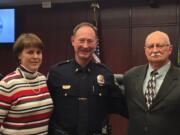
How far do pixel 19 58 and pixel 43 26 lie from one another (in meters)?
4.01

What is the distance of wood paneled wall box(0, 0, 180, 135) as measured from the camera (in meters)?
5.73

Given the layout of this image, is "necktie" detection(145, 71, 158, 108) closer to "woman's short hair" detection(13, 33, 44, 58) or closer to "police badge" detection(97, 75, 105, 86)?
"police badge" detection(97, 75, 105, 86)

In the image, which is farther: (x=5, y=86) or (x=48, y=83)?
(x=48, y=83)

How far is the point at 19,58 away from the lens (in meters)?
2.51

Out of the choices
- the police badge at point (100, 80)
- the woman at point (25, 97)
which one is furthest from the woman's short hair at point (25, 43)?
the police badge at point (100, 80)

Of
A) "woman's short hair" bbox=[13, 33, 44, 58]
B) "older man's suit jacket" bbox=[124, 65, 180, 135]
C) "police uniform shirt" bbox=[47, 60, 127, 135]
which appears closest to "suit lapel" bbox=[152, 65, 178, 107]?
"older man's suit jacket" bbox=[124, 65, 180, 135]

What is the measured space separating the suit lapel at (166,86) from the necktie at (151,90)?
41mm

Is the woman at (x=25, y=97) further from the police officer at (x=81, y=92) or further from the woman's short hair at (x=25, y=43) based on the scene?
the police officer at (x=81, y=92)

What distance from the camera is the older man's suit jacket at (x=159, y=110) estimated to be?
2496 mm

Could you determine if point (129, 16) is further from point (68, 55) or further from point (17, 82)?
point (17, 82)

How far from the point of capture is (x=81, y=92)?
2.62 meters

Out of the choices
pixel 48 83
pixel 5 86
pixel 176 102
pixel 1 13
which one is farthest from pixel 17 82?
pixel 1 13

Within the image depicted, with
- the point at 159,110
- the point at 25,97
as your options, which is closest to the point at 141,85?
the point at 159,110

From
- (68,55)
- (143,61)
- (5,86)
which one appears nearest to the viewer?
(5,86)
